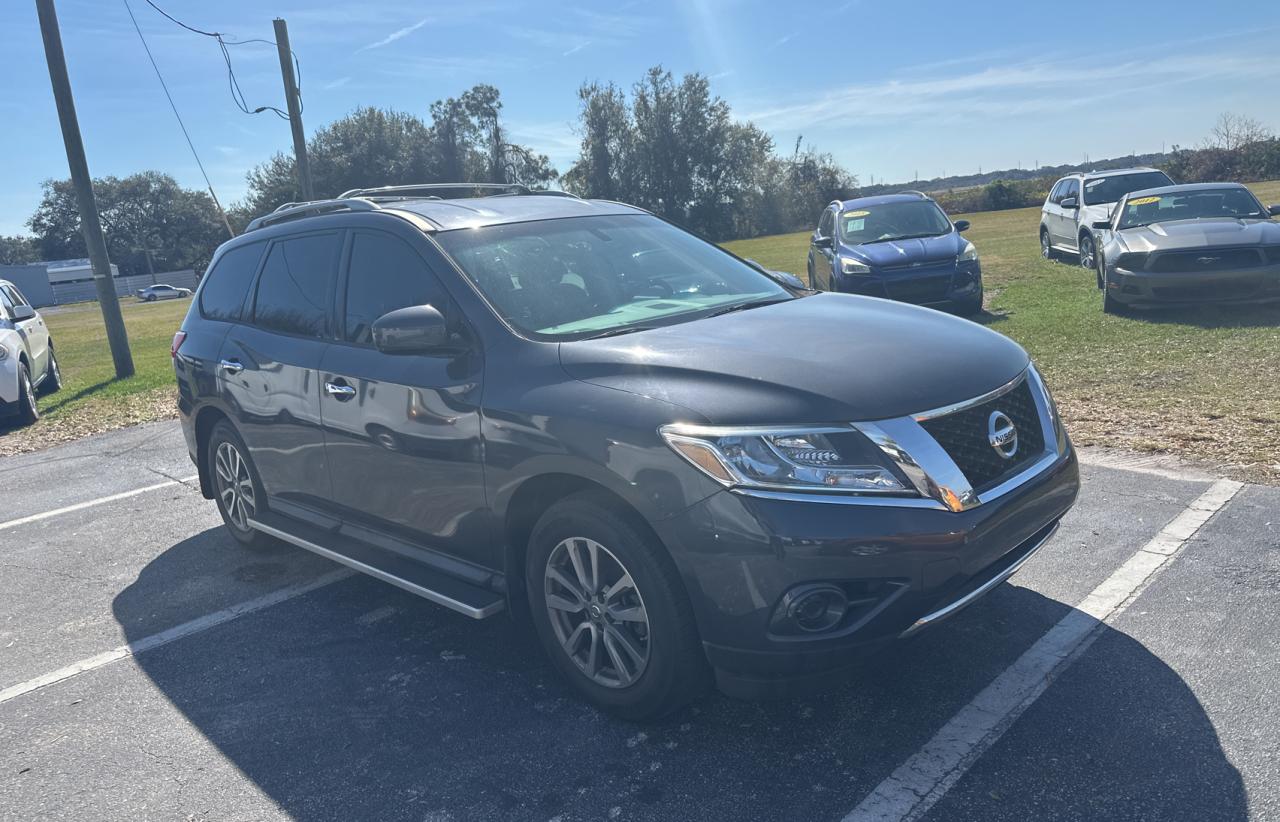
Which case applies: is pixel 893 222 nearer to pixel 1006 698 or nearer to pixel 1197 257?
pixel 1197 257

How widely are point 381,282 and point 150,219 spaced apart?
10705cm

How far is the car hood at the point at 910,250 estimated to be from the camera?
1231cm

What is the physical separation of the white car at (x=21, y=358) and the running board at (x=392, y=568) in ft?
23.8

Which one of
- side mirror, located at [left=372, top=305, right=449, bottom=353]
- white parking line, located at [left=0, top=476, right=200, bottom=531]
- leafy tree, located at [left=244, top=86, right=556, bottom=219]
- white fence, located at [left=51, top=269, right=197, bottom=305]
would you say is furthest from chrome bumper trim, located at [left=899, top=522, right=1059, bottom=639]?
white fence, located at [left=51, top=269, right=197, bottom=305]

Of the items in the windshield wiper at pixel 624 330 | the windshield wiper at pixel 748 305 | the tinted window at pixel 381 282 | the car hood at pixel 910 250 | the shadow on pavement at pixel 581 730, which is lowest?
the shadow on pavement at pixel 581 730

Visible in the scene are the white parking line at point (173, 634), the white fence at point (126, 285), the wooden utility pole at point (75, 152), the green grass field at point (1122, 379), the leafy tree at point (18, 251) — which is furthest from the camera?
the leafy tree at point (18, 251)

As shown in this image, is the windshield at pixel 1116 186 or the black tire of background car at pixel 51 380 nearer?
the black tire of background car at pixel 51 380

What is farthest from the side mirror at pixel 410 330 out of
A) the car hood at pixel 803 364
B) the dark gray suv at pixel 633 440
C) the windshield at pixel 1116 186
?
the windshield at pixel 1116 186

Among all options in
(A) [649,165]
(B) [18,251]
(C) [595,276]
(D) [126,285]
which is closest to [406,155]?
(A) [649,165]

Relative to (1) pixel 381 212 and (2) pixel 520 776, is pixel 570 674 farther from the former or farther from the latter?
(1) pixel 381 212

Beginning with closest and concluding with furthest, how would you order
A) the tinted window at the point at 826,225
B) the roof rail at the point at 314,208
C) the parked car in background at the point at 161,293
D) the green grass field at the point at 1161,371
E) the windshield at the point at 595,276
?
the windshield at the point at 595,276, the roof rail at the point at 314,208, the green grass field at the point at 1161,371, the tinted window at the point at 826,225, the parked car in background at the point at 161,293

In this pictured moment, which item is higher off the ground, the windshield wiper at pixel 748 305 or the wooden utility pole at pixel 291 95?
the wooden utility pole at pixel 291 95

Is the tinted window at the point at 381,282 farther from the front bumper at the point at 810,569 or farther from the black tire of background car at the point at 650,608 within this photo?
the front bumper at the point at 810,569

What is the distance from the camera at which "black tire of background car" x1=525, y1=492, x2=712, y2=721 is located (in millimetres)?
3092
